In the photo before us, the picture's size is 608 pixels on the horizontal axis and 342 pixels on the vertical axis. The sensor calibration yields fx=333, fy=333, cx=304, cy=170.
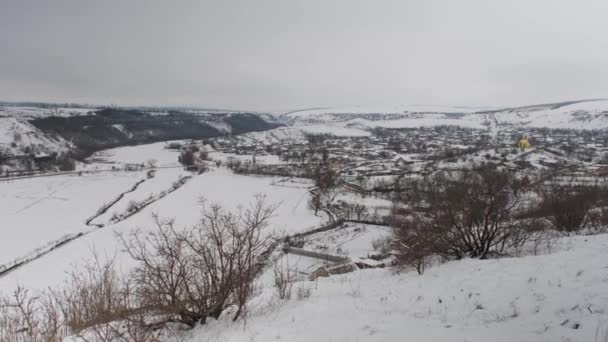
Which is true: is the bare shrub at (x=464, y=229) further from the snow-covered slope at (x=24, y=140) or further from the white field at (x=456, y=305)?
the snow-covered slope at (x=24, y=140)

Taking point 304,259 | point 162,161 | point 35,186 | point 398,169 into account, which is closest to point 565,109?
point 398,169

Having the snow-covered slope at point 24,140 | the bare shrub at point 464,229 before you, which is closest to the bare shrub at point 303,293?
the bare shrub at point 464,229

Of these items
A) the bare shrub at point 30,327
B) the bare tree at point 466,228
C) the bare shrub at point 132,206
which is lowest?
the bare shrub at point 132,206

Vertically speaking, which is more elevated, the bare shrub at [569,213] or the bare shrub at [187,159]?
the bare shrub at [569,213]

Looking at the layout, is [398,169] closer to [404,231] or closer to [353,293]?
[404,231]

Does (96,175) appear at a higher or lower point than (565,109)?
lower

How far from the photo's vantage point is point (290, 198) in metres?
50.0

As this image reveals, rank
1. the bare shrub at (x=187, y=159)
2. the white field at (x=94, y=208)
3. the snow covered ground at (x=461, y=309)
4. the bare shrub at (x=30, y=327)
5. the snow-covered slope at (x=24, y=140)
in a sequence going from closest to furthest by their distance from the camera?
the snow covered ground at (x=461, y=309)
the bare shrub at (x=30, y=327)
the white field at (x=94, y=208)
the bare shrub at (x=187, y=159)
the snow-covered slope at (x=24, y=140)

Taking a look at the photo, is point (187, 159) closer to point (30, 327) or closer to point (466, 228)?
point (466, 228)

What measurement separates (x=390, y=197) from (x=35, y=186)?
59751 mm

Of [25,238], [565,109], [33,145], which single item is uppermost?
[565,109]

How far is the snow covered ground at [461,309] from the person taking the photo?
178 inches

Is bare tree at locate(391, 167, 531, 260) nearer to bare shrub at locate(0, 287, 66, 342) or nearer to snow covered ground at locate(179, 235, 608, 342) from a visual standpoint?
snow covered ground at locate(179, 235, 608, 342)

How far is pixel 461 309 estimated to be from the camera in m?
5.60
